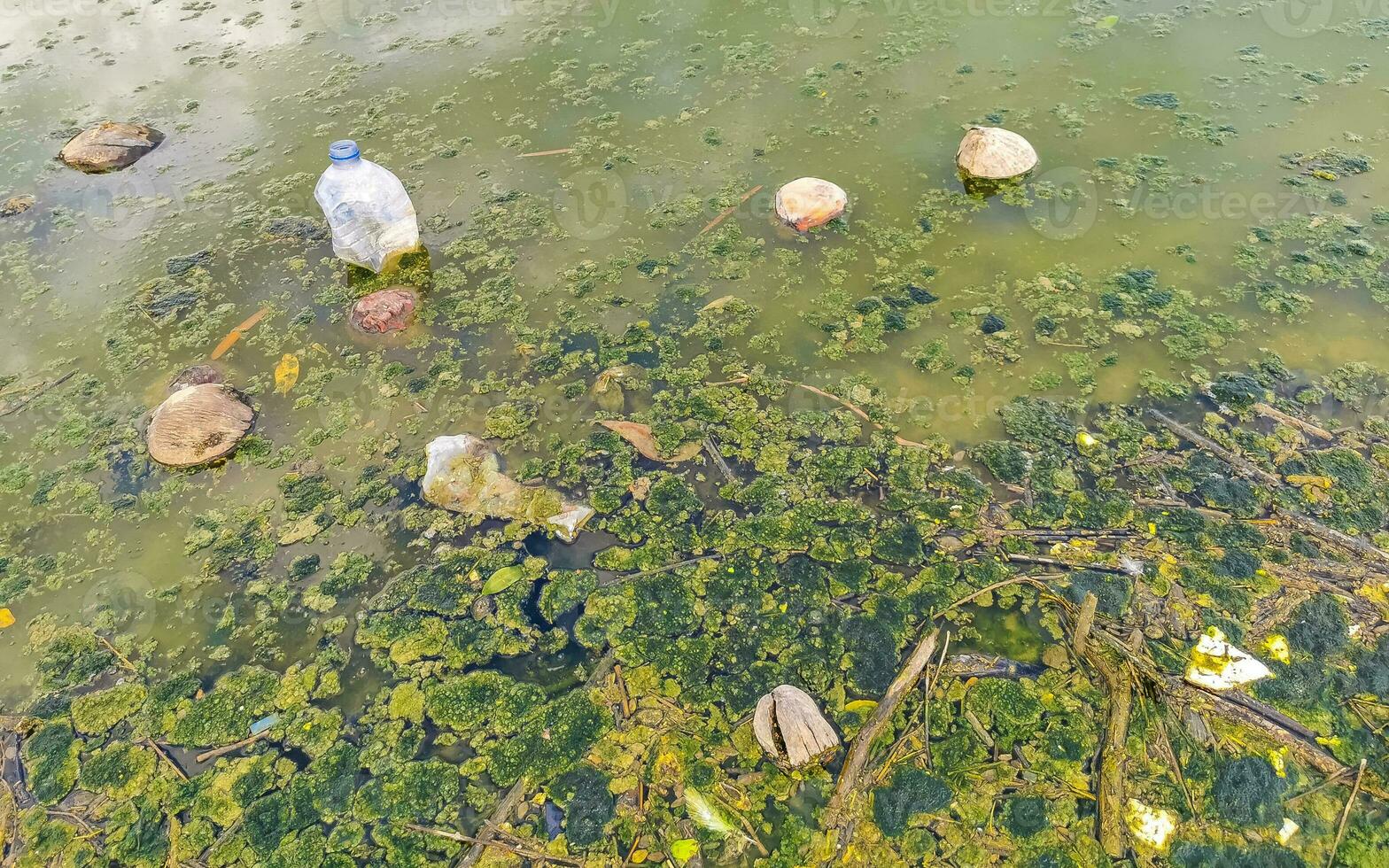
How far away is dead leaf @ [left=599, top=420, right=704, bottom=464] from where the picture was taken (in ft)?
8.78

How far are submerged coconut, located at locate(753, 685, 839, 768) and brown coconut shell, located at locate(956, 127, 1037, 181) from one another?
304 cm

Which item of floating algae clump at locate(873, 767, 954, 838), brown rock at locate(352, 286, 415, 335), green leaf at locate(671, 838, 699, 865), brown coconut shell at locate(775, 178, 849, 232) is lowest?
green leaf at locate(671, 838, 699, 865)

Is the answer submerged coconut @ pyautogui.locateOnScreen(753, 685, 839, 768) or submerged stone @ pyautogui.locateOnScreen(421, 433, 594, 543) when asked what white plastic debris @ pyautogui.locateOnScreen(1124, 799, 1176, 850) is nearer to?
submerged coconut @ pyautogui.locateOnScreen(753, 685, 839, 768)

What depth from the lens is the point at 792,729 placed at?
6.17 feet

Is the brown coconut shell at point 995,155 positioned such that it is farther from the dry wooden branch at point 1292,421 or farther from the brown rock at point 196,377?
the brown rock at point 196,377

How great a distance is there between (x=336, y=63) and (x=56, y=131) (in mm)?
1843

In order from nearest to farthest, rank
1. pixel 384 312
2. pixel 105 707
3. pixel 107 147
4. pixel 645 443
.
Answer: pixel 105 707 < pixel 645 443 < pixel 384 312 < pixel 107 147

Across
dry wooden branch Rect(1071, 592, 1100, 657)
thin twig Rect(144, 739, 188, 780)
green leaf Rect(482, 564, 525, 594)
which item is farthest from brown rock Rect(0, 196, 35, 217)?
dry wooden branch Rect(1071, 592, 1100, 657)

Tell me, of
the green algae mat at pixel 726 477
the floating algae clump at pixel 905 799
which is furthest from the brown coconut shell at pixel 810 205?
the floating algae clump at pixel 905 799

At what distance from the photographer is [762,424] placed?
9.04ft

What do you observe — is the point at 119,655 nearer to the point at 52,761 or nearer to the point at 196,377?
the point at 52,761

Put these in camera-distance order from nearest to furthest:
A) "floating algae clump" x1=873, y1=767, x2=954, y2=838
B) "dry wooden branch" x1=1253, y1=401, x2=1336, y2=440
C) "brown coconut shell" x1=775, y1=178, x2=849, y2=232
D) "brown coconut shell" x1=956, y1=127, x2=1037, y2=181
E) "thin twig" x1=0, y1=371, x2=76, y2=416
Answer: "floating algae clump" x1=873, y1=767, x2=954, y2=838
"dry wooden branch" x1=1253, y1=401, x2=1336, y2=440
"thin twig" x1=0, y1=371, x2=76, y2=416
"brown coconut shell" x1=775, y1=178, x2=849, y2=232
"brown coconut shell" x1=956, y1=127, x2=1037, y2=181

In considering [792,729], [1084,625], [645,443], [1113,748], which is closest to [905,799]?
[792,729]

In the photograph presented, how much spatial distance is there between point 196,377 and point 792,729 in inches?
116
